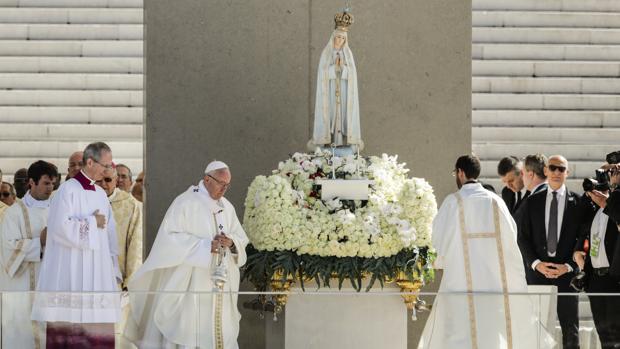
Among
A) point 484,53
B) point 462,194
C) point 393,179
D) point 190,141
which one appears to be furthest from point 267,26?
point 484,53

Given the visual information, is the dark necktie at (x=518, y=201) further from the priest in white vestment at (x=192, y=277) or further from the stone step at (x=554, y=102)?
the stone step at (x=554, y=102)

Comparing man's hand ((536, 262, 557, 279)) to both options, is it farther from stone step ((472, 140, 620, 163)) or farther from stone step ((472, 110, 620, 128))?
stone step ((472, 110, 620, 128))

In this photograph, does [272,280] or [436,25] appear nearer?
[272,280]

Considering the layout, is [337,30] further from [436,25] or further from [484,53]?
[484,53]

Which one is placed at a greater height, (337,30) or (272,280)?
(337,30)

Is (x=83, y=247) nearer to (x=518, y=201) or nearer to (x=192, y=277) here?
(x=192, y=277)

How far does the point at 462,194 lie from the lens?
11961mm

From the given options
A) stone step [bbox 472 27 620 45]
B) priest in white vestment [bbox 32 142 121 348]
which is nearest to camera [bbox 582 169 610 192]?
priest in white vestment [bbox 32 142 121 348]

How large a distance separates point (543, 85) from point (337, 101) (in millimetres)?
7944

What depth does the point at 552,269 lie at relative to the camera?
1295 cm

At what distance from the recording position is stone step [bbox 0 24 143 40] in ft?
69.9

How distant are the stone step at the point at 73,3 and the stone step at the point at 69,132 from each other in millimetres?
2097

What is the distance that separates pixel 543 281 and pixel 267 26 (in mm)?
3379

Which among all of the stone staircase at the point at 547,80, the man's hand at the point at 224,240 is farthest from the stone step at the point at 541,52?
the man's hand at the point at 224,240
